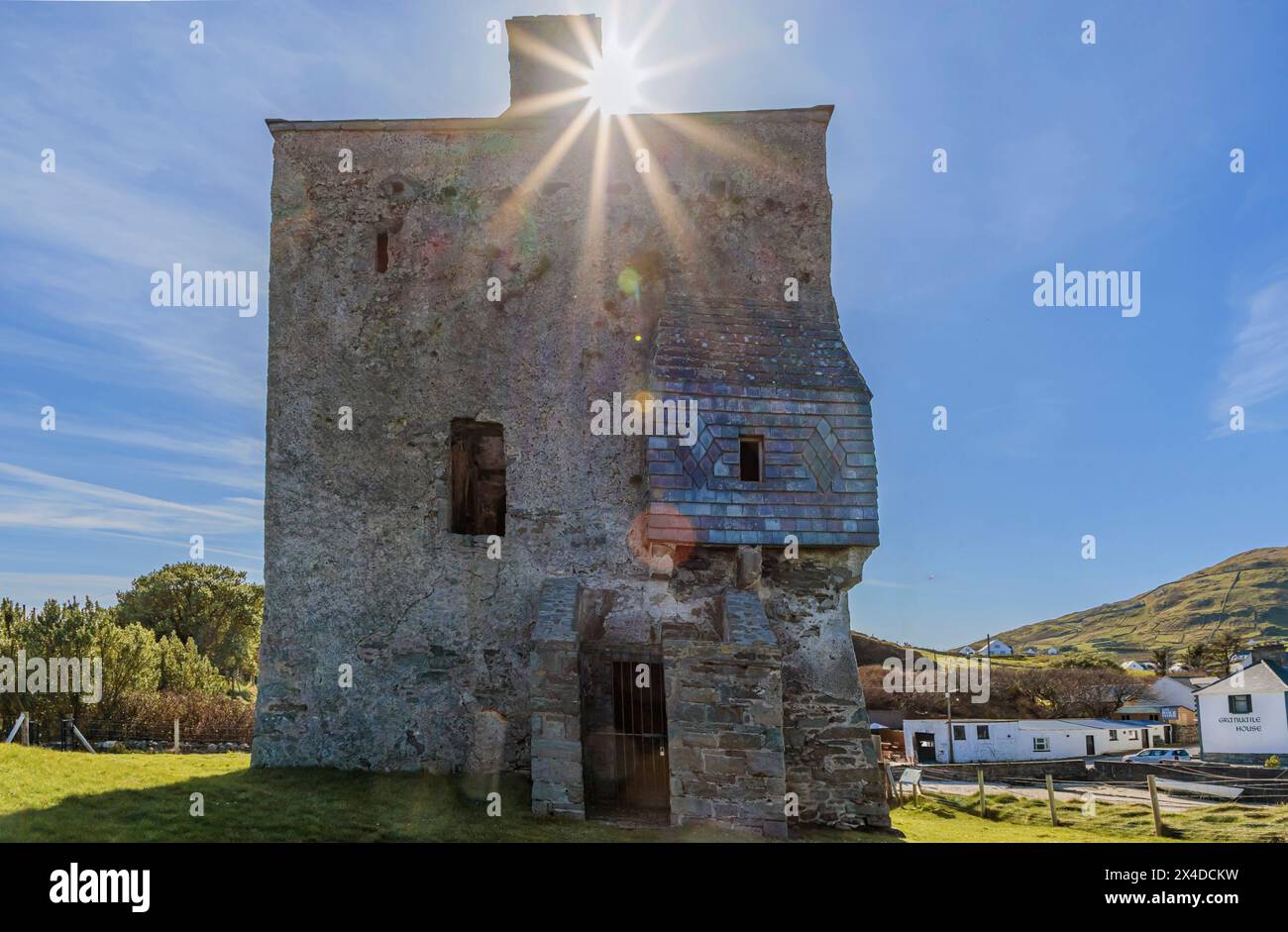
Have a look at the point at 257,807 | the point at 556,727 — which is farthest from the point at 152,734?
the point at 556,727

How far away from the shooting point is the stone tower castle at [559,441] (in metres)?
11.5

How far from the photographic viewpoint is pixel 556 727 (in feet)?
32.8

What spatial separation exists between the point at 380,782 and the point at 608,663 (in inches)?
125

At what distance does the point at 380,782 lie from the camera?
11.0 m

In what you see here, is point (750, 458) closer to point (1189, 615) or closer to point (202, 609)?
point (202, 609)

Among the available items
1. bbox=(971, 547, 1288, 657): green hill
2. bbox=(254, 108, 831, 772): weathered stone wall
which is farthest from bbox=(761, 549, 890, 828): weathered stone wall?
bbox=(971, 547, 1288, 657): green hill

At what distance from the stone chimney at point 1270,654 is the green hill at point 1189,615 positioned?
6862 cm

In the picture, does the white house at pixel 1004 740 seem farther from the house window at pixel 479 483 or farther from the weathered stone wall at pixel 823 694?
the house window at pixel 479 483

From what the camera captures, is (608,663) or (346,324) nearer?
(608,663)

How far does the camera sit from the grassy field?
8.43 m
